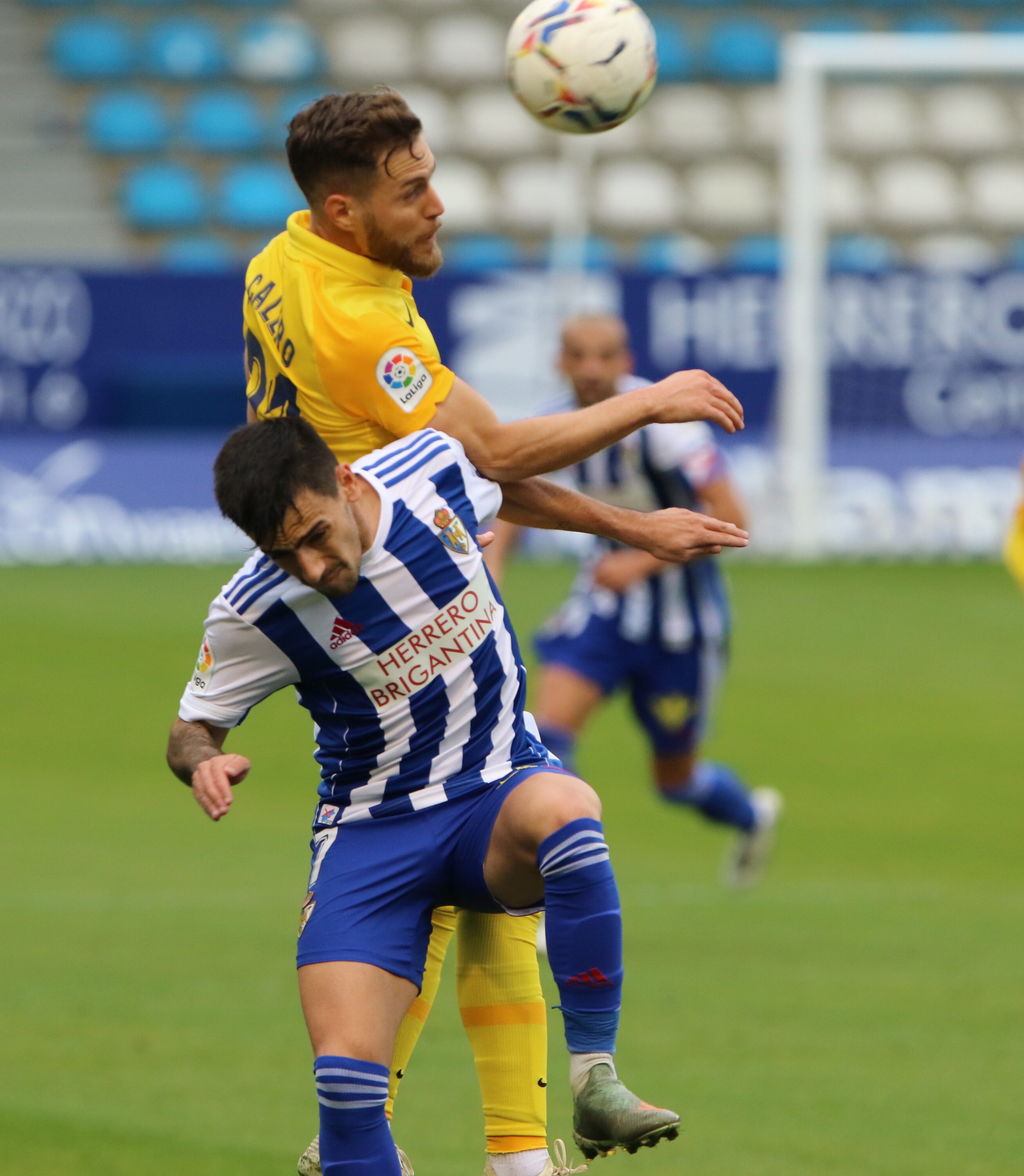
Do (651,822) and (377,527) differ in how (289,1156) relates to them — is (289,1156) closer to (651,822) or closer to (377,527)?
(377,527)

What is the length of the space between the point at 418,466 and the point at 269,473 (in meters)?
0.48

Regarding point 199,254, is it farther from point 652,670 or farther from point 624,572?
point 624,572

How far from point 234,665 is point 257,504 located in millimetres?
463

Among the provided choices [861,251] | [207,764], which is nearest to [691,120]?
[861,251]

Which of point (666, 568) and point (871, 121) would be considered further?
point (871, 121)

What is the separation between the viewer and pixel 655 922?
27.8 feet

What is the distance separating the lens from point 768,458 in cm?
1695

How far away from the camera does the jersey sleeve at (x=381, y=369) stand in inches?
174

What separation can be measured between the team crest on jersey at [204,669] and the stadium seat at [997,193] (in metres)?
19.5

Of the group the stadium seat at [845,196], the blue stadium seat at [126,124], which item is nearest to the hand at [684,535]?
the stadium seat at [845,196]

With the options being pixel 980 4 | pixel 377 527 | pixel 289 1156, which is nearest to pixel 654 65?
pixel 377 527

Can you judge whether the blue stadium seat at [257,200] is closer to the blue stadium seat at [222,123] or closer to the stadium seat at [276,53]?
the blue stadium seat at [222,123]

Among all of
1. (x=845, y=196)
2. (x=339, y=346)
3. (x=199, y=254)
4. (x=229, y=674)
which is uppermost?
(x=339, y=346)

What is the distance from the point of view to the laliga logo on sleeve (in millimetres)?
4426
